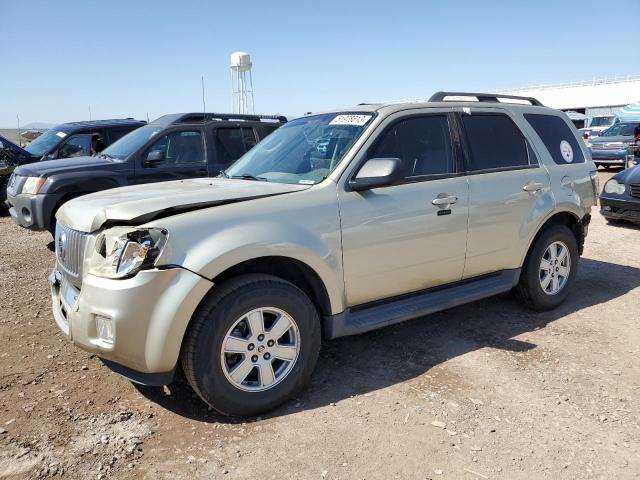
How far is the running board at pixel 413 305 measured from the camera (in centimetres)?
343

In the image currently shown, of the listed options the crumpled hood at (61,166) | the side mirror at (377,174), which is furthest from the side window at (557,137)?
the crumpled hood at (61,166)

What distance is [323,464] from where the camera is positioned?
2.63 m

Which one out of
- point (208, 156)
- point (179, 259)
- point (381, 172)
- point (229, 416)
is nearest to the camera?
point (179, 259)

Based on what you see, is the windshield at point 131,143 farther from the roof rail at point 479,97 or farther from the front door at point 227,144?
the roof rail at point 479,97

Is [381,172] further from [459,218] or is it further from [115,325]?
[115,325]

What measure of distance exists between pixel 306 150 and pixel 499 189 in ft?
5.34

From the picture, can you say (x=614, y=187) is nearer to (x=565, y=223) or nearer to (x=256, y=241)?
(x=565, y=223)

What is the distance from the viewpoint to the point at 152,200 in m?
2.99

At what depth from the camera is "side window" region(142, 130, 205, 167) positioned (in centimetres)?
738

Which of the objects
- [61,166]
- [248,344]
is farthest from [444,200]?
[61,166]

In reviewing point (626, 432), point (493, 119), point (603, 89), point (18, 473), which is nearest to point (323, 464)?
point (18, 473)

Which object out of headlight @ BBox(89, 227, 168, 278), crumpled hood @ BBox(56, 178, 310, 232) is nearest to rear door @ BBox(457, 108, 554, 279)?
crumpled hood @ BBox(56, 178, 310, 232)

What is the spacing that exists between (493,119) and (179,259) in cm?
301

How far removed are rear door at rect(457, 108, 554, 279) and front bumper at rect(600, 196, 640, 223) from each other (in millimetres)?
4869
